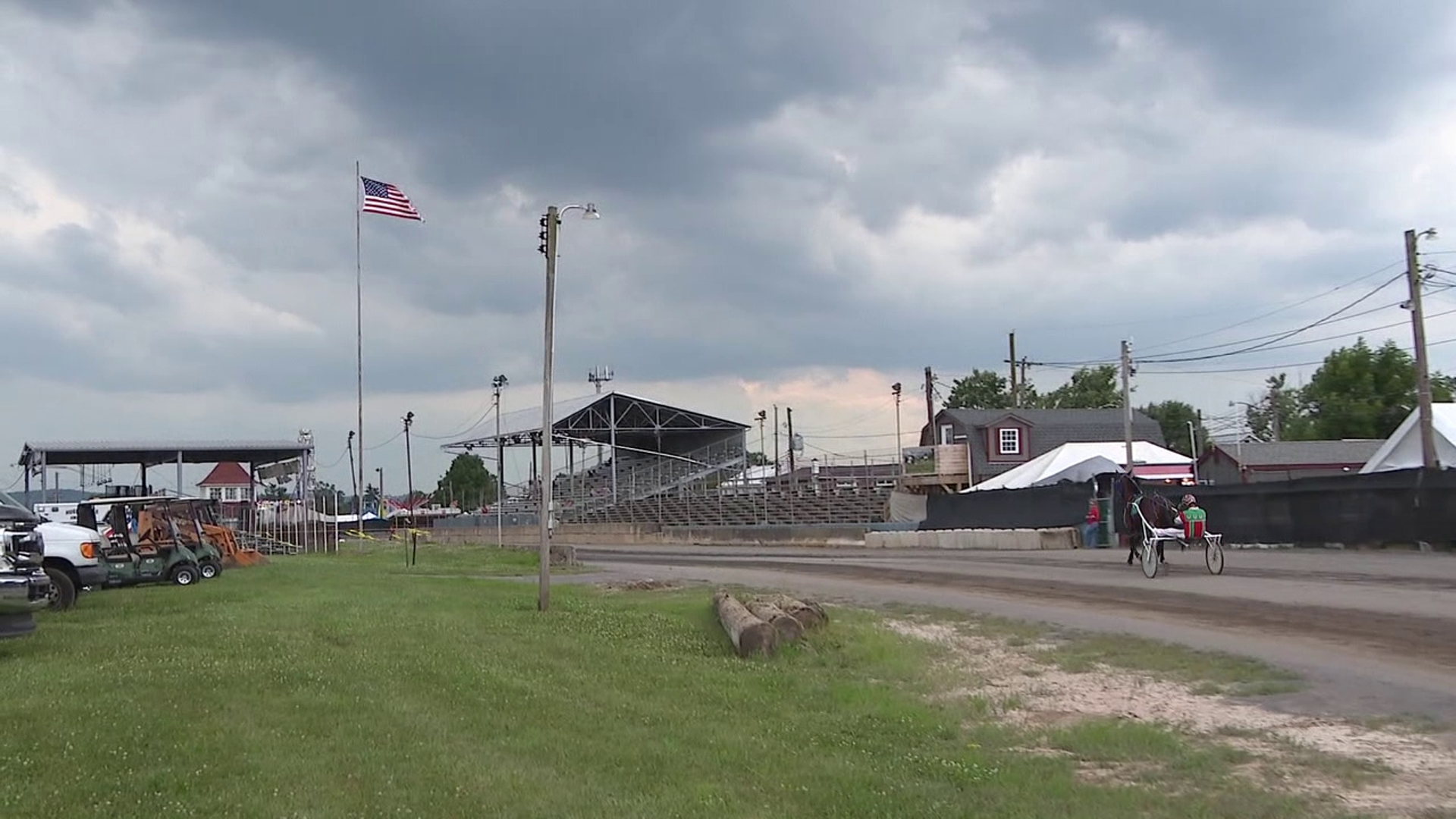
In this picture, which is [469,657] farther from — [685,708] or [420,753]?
[420,753]

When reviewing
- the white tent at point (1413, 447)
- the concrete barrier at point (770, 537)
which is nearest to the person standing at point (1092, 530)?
the concrete barrier at point (770, 537)

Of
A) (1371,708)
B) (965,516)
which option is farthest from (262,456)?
(1371,708)

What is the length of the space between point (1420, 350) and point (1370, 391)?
35647 millimetres

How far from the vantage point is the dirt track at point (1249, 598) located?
38.1 feet

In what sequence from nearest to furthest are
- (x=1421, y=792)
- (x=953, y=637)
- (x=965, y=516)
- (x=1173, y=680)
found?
(x=1421, y=792)
(x=1173, y=680)
(x=953, y=637)
(x=965, y=516)

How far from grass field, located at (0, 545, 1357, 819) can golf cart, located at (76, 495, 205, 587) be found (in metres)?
11.3

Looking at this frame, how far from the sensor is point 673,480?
258 ft

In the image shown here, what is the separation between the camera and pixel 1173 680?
1166 centimetres

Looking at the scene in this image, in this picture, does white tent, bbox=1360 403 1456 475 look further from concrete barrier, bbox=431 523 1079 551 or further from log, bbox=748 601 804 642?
log, bbox=748 601 804 642

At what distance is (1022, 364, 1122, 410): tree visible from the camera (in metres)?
102

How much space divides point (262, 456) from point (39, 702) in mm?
46443

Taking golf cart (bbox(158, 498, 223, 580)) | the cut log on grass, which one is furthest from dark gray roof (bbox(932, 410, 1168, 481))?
the cut log on grass

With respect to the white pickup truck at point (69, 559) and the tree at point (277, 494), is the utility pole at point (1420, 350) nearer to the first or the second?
the white pickup truck at point (69, 559)

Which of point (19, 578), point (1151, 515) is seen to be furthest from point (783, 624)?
point (1151, 515)
